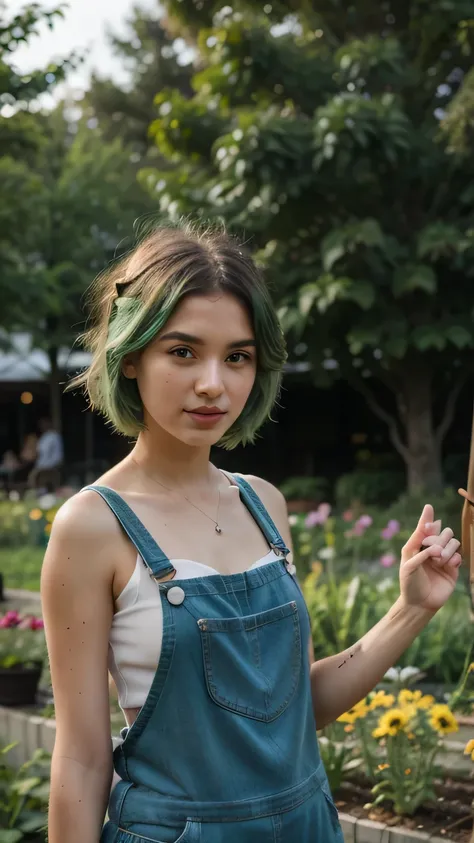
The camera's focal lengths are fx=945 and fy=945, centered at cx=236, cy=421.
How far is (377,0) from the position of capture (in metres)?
11.6

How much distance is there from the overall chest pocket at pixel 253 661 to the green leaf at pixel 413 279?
8.59m

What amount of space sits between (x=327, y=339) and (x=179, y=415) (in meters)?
9.79

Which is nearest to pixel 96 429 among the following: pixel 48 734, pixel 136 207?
pixel 136 207

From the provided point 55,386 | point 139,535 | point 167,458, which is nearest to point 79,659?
point 139,535

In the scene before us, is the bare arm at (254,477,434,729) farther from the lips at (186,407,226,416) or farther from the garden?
the garden

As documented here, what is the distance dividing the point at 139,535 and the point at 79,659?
0.65 feet

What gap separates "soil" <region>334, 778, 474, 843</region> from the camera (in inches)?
113

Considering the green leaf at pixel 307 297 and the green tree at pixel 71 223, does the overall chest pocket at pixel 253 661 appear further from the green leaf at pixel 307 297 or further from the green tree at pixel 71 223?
the green tree at pixel 71 223

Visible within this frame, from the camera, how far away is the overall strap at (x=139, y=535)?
1.39 m

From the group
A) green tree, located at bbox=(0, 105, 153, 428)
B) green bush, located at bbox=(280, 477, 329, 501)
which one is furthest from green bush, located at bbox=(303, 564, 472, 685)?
green tree, located at bbox=(0, 105, 153, 428)

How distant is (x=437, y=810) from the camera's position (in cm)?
300

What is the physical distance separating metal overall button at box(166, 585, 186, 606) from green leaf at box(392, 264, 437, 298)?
8.71 meters

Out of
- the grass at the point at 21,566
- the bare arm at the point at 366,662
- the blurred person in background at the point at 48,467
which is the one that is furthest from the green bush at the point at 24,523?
the bare arm at the point at 366,662

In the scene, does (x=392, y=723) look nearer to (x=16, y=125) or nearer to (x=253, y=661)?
(x=253, y=661)
